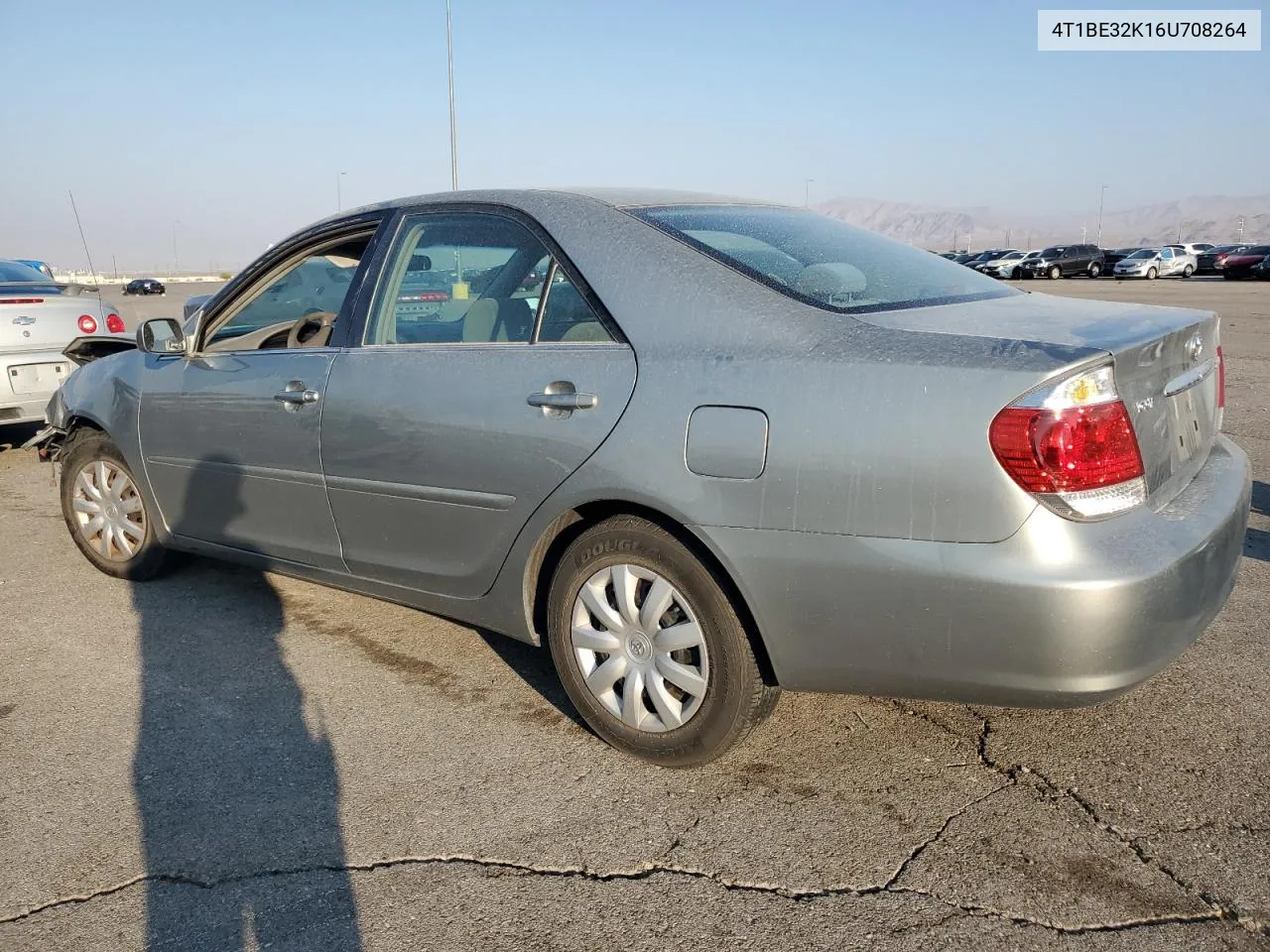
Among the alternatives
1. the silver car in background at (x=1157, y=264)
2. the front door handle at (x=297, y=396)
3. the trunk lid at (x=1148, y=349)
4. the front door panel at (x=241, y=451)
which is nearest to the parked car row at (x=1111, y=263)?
the silver car in background at (x=1157, y=264)

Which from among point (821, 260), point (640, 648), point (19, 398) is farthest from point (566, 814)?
point (19, 398)

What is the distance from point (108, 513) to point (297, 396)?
1711 mm

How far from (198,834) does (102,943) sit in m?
0.42

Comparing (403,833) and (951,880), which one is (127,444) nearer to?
(403,833)

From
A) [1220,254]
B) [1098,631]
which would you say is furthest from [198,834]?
[1220,254]

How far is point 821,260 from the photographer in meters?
3.18

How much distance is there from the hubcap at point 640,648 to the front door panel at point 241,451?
118 cm

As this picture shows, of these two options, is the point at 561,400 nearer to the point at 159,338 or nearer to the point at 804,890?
the point at 804,890

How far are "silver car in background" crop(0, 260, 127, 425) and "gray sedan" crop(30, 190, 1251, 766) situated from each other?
4028 mm

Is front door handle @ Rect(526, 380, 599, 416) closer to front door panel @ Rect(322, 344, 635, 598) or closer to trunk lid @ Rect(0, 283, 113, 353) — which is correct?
front door panel @ Rect(322, 344, 635, 598)

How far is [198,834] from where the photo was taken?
8.96 ft

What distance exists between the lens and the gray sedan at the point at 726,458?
2.39 meters

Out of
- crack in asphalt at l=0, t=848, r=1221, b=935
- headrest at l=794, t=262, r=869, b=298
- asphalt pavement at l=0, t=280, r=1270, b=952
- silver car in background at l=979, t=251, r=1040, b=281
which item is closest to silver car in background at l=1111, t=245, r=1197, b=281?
silver car in background at l=979, t=251, r=1040, b=281

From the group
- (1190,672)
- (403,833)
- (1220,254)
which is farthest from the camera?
(1220,254)
